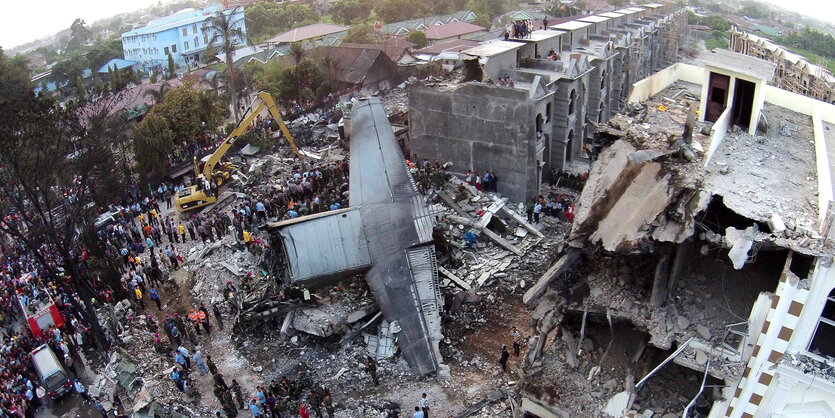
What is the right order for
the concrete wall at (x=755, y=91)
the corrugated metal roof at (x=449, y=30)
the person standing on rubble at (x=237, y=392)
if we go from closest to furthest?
the concrete wall at (x=755, y=91) → the person standing on rubble at (x=237, y=392) → the corrugated metal roof at (x=449, y=30)

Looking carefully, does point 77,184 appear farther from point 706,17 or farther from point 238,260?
point 706,17

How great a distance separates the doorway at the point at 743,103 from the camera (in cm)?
1405

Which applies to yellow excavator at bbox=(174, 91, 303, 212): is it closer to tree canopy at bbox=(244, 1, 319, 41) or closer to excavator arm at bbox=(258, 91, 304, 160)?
excavator arm at bbox=(258, 91, 304, 160)

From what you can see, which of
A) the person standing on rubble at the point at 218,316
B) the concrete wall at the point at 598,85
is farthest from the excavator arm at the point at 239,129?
the concrete wall at the point at 598,85

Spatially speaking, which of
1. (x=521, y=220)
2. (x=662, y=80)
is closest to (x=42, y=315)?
(x=521, y=220)

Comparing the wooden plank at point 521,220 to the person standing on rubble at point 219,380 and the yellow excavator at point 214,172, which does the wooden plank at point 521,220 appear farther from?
the yellow excavator at point 214,172

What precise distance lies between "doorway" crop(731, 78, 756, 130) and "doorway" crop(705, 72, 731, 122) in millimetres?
253

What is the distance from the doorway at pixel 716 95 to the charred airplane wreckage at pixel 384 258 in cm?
881

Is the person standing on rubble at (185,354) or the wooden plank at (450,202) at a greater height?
the wooden plank at (450,202)

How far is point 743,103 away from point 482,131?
13575 mm

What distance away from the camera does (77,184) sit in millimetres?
24172

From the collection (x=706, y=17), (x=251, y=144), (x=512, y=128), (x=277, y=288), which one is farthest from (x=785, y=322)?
(x=706, y=17)

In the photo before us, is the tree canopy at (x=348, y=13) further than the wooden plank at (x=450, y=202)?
Yes

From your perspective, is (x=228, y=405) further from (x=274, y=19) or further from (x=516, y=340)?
(x=274, y=19)
